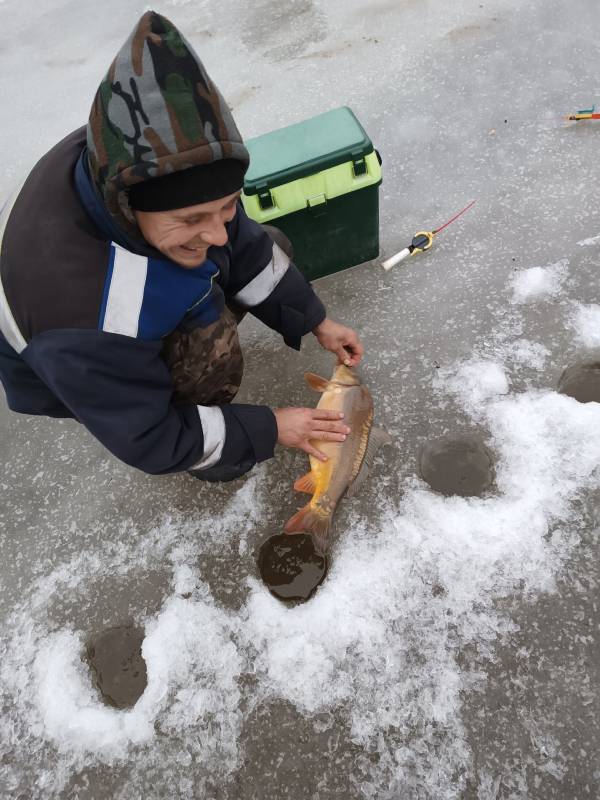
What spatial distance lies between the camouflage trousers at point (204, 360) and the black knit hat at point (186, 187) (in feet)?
1.88

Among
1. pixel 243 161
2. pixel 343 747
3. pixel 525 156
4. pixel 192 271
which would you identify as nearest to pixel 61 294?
pixel 192 271

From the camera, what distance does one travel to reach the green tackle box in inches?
91.3

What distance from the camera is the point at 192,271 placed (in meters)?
1.65

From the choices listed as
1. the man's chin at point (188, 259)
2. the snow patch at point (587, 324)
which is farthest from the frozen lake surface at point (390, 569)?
the man's chin at point (188, 259)

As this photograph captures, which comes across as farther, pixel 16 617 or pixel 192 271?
pixel 16 617

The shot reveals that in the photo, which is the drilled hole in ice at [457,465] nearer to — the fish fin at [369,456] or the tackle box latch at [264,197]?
the fish fin at [369,456]

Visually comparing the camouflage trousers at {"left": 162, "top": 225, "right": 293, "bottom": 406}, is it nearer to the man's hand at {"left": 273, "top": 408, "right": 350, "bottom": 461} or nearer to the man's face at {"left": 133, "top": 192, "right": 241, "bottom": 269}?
the man's hand at {"left": 273, "top": 408, "right": 350, "bottom": 461}

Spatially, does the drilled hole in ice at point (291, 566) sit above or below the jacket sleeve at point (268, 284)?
below

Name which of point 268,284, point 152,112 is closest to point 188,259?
point 152,112

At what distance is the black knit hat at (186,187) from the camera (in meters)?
1.28

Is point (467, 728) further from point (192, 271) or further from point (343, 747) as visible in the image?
point (192, 271)

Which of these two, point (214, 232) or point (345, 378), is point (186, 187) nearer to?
point (214, 232)

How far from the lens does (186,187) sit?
129cm

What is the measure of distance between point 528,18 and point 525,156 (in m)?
1.71
